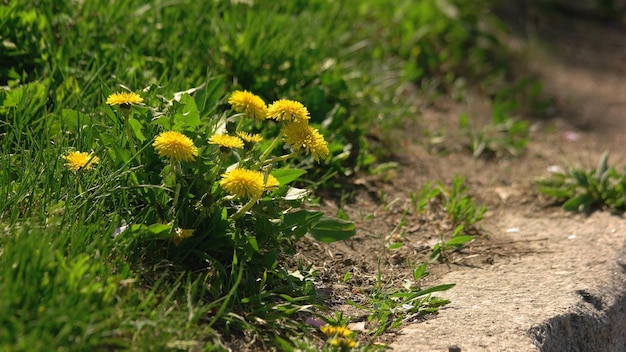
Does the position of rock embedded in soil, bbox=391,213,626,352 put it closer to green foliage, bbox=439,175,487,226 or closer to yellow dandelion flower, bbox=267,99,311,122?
green foliage, bbox=439,175,487,226

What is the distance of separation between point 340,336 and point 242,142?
617 millimetres

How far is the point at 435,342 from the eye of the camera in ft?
7.76

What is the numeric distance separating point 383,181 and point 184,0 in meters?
1.23

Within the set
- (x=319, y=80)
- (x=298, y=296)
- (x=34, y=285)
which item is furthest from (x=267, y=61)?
(x=34, y=285)

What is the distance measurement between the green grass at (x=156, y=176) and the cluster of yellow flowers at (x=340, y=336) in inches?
2.6

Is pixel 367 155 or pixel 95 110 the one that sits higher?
pixel 95 110

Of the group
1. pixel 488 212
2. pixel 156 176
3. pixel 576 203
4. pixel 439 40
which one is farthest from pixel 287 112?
pixel 439 40

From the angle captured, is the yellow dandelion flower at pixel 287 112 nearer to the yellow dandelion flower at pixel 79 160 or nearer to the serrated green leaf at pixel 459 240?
the yellow dandelion flower at pixel 79 160

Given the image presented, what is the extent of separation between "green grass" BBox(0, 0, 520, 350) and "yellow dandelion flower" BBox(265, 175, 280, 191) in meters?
0.04

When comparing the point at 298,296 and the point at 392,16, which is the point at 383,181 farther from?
the point at 392,16

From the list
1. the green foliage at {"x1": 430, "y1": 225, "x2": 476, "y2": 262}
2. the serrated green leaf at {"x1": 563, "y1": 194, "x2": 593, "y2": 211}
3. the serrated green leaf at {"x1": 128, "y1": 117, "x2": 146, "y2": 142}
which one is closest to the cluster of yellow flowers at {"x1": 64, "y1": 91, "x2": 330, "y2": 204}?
the serrated green leaf at {"x1": 128, "y1": 117, "x2": 146, "y2": 142}

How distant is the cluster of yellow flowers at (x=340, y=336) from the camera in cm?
217

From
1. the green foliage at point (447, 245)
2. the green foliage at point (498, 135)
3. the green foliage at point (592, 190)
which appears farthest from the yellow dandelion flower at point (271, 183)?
the green foliage at point (498, 135)

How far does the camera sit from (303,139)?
7.88 feet
